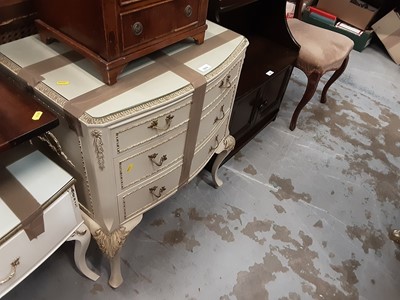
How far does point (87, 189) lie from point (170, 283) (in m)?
0.61

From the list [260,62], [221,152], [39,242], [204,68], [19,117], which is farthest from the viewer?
[260,62]

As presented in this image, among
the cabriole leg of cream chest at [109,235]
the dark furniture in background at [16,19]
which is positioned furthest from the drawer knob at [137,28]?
the cabriole leg of cream chest at [109,235]

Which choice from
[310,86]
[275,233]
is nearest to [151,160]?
[275,233]

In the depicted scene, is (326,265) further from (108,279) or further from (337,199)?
(108,279)

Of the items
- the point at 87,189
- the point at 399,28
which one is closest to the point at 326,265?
the point at 87,189

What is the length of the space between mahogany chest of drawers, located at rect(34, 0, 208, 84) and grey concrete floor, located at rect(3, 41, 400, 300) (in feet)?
2.81

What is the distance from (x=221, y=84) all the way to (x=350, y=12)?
2.66m

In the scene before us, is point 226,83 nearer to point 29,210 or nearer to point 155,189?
point 155,189

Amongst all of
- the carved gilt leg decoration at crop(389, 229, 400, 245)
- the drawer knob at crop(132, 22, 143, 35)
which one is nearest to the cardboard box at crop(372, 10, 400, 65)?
the carved gilt leg decoration at crop(389, 229, 400, 245)

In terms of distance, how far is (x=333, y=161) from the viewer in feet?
6.56

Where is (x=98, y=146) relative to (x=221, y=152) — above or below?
above

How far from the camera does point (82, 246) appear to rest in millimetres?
1090

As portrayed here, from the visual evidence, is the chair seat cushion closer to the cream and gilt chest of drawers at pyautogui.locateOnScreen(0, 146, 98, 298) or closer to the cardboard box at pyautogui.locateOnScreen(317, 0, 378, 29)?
the cardboard box at pyautogui.locateOnScreen(317, 0, 378, 29)

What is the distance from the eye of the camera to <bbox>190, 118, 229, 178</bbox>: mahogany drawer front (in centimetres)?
120
